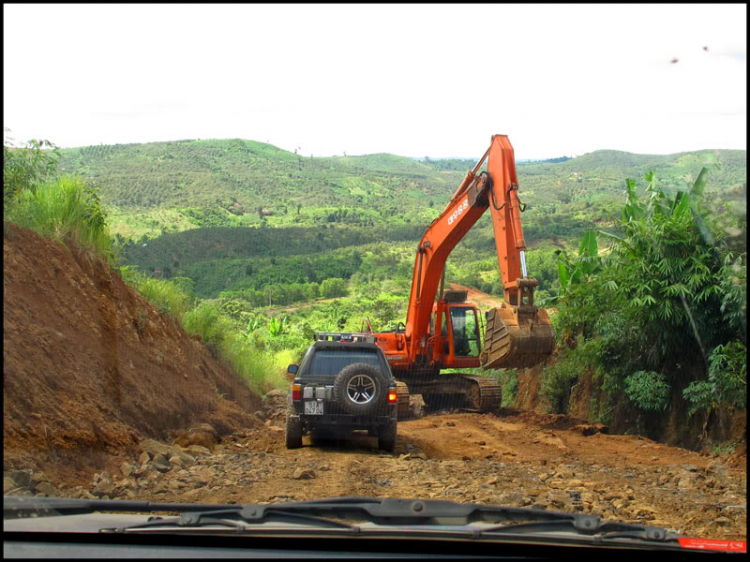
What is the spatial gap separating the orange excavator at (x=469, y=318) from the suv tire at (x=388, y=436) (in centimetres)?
218

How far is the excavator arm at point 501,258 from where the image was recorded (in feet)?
37.5

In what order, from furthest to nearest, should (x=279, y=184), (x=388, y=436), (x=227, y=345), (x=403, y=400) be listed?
(x=279, y=184) < (x=227, y=345) < (x=403, y=400) < (x=388, y=436)

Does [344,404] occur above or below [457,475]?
above

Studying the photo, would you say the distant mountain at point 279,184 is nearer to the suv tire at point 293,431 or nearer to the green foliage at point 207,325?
the green foliage at point 207,325

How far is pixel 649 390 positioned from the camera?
12.4 metres

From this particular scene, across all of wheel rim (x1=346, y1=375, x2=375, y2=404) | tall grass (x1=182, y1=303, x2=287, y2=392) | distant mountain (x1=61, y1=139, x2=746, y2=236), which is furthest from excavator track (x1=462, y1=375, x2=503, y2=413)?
distant mountain (x1=61, y1=139, x2=746, y2=236)

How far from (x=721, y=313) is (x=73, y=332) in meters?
9.49

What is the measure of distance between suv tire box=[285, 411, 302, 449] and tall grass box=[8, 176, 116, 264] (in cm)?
434

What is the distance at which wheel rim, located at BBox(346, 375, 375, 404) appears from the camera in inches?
408

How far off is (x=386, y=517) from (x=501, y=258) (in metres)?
9.23

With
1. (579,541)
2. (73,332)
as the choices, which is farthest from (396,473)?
(579,541)

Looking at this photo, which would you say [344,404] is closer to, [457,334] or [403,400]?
[403,400]

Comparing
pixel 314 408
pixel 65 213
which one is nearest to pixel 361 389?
pixel 314 408

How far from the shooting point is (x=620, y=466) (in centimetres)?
990
